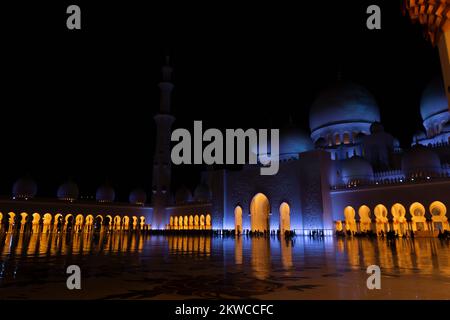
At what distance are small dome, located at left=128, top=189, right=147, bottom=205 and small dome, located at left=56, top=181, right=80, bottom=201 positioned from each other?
14.9ft

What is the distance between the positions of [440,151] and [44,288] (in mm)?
20039

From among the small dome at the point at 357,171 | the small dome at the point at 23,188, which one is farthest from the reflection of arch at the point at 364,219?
the small dome at the point at 23,188

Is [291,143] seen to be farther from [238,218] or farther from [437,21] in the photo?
[437,21]

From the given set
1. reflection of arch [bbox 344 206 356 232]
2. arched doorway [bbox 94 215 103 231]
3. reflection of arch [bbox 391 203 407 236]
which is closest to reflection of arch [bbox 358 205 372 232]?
reflection of arch [bbox 344 206 356 232]

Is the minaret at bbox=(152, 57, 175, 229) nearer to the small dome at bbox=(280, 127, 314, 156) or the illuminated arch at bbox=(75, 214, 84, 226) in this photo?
the illuminated arch at bbox=(75, 214, 84, 226)

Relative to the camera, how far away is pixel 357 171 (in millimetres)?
19219

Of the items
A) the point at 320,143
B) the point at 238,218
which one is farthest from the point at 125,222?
the point at 320,143

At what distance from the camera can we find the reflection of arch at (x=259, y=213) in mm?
23047

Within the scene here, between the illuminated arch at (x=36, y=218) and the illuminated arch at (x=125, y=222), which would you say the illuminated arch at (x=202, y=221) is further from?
the illuminated arch at (x=36, y=218)

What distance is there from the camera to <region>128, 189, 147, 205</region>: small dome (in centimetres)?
2998

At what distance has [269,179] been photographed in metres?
22.2

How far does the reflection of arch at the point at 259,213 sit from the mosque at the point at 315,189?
68 mm

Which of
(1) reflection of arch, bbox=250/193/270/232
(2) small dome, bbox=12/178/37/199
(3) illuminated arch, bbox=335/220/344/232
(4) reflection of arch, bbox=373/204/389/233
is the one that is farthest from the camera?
(2) small dome, bbox=12/178/37/199

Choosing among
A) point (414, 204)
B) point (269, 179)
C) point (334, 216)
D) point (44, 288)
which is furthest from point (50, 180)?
point (44, 288)
